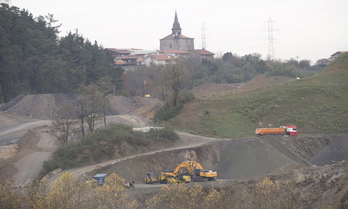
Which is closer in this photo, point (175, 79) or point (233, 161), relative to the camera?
point (233, 161)

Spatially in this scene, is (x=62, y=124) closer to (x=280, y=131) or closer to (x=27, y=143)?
(x=27, y=143)

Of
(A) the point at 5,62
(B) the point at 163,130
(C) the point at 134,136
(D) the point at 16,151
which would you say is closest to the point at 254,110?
(B) the point at 163,130

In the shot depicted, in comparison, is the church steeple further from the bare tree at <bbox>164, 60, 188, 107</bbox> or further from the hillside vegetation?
the bare tree at <bbox>164, 60, 188, 107</bbox>

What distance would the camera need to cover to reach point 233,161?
132ft

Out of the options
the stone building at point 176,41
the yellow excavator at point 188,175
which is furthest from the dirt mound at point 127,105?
the stone building at point 176,41

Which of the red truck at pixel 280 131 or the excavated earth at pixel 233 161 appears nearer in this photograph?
the excavated earth at pixel 233 161

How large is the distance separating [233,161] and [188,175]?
7.00 metres

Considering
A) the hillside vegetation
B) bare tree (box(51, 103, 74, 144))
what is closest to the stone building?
the hillside vegetation

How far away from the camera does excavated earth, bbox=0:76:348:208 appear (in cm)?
2784

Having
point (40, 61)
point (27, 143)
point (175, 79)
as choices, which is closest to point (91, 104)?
point (27, 143)

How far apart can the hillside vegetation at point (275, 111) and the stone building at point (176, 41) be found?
85.6 meters

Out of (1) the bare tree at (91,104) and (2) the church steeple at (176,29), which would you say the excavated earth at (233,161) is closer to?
(1) the bare tree at (91,104)

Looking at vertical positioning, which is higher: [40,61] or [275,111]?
[40,61]

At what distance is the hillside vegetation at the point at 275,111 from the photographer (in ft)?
180
